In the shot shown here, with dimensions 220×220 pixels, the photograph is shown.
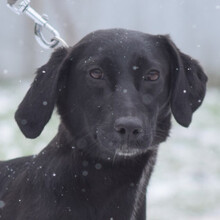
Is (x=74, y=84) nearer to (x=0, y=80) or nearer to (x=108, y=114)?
(x=108, y=114)

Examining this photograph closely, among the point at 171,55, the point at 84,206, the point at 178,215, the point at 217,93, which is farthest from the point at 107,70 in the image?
the point at 217,93

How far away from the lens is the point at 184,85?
166 inches

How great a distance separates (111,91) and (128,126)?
320 millimetres

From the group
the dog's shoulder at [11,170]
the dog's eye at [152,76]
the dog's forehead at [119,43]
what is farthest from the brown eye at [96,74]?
the dog's shoulder at [11,170]

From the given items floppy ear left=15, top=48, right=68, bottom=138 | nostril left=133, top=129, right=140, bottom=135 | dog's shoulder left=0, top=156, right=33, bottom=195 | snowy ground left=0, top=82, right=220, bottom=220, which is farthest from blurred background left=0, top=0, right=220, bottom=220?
nostril left=133, top=129, right=140, bottom=135

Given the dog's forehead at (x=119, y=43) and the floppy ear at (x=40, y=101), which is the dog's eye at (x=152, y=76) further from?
the floppy ear at (x=40, y=101)

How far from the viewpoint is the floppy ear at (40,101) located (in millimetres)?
4055

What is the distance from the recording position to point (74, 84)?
412cm

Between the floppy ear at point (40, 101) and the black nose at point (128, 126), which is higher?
the floppy ear at point (40, 101)

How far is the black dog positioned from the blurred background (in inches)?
123

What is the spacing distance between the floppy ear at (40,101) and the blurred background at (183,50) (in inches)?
129

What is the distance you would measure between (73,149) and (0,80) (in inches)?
484

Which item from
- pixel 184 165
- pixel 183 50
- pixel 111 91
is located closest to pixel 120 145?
pixel 111 91

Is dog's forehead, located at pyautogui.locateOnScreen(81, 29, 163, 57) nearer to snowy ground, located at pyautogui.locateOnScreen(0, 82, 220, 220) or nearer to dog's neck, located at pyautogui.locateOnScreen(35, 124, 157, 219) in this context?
dog's neck, located at pyautogui.locateOnScreen(35, 124, 157, 219)
